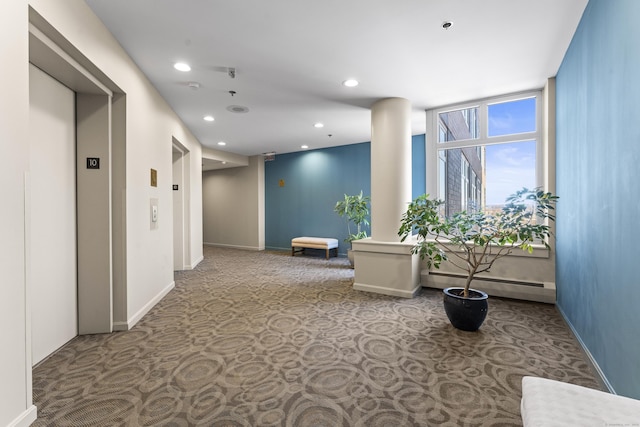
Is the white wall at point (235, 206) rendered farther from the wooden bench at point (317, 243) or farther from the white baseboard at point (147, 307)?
the white baseboard at point (147, 307)

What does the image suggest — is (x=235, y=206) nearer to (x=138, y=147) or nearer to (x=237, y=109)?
(x=237, y=109)

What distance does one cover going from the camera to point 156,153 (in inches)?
160

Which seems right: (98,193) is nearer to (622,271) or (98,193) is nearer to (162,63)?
(162,63)

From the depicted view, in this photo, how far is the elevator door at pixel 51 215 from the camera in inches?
97.6

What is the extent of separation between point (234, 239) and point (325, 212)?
134 inches

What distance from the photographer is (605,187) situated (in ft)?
7.02

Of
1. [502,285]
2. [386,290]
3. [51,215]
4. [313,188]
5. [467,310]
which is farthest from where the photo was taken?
[313,188]

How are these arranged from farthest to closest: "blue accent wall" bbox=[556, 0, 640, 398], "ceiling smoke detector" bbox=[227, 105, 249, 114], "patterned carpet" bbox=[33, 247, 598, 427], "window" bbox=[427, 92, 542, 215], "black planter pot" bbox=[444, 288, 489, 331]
Result: 1. "ceiling smoke detector" bbox=[227, 105, 249, 114]
2. "window" bbox=[427, 92, 542, 215]
3. "black planter pot" bbox=[444, 288, 489, 331]
4. "patterned carpet" bbox=[33, 247, 598, 427]
5. "blue accent wall" bbox=[556, 0, 640, 398]

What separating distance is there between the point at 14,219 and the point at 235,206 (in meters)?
8.02

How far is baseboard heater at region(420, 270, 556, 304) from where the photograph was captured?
3982 millimetres

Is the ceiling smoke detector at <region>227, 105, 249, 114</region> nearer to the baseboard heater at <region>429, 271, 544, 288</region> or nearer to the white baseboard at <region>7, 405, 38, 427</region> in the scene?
the baseboard heater at <region>429, 271, 544, 288</region>

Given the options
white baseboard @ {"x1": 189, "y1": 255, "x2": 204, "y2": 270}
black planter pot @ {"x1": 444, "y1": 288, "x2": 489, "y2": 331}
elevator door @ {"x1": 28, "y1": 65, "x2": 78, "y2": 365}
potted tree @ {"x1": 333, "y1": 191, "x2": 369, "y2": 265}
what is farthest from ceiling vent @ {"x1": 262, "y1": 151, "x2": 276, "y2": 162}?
black planter pot @ {"x1": 444, "y1": 288, "x2": 489, "y2": 331}

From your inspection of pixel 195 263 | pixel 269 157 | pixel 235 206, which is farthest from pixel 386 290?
pixel 235 206

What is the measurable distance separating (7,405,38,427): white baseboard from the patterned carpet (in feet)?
0.17
